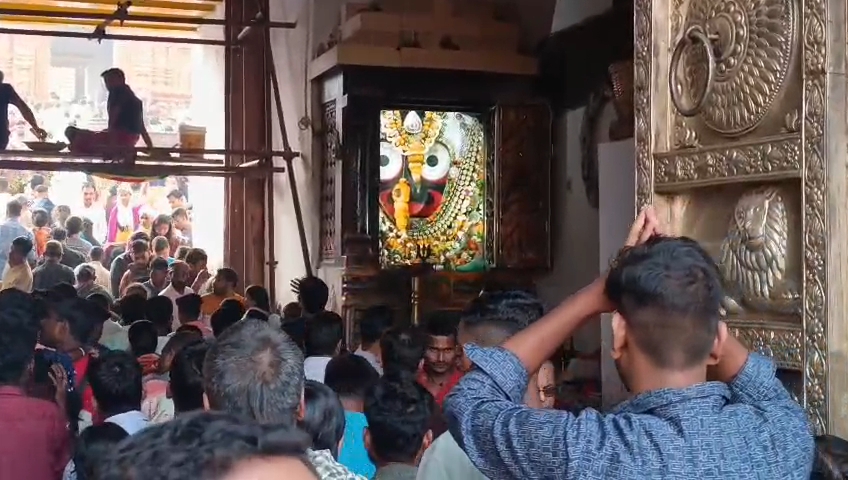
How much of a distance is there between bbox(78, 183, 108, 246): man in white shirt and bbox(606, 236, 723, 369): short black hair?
1222cm

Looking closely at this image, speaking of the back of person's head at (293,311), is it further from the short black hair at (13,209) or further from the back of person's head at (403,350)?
the short black hair at (13,209)

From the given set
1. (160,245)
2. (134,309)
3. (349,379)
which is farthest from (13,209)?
(349,379)

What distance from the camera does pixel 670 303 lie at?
75.2 inches

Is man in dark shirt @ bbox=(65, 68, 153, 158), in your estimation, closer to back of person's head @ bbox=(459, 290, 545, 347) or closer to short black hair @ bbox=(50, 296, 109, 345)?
short black hair @ bbox=(50, 296, 109, 345)

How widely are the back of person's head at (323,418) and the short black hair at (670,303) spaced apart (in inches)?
46.2

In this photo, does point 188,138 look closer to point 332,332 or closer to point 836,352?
point 332,332

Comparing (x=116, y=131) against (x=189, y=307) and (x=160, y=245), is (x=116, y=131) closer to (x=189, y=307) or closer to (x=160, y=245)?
(x=160, y=245)

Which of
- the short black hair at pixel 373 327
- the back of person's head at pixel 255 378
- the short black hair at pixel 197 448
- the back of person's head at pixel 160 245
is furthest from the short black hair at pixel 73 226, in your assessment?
the short black hair at pixel 197 448

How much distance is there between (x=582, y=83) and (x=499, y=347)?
7385 millimetres

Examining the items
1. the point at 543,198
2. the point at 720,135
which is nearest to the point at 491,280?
the point at 543,198

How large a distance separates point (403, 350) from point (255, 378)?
2.18 metres

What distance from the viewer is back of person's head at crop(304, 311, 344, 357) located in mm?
5027

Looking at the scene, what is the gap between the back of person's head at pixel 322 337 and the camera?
5.03m

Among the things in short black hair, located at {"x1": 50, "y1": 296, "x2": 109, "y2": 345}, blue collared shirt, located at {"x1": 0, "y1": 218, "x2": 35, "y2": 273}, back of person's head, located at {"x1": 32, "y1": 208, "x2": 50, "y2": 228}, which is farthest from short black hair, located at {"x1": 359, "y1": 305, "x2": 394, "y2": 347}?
back of person's head, located at {"x1": 32, "y1": 208, "x2": 50, "y2": 228}
